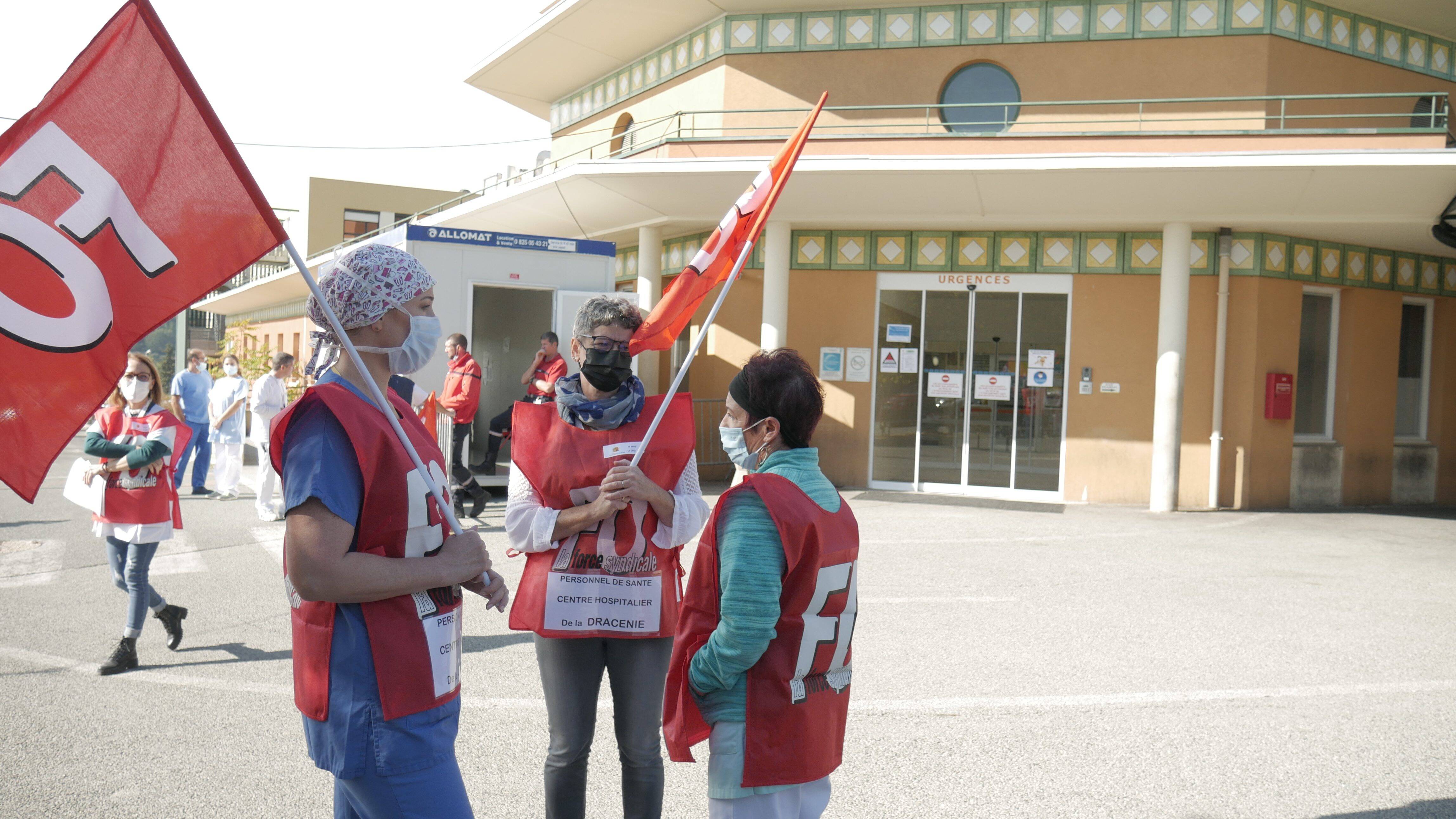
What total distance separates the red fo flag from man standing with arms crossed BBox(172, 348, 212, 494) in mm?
10970

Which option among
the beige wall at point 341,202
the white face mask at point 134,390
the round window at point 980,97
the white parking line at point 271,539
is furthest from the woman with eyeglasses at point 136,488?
the beige wall at point 341,202

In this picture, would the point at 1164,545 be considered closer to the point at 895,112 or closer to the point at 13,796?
the point at 895,112

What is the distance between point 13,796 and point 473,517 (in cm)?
730

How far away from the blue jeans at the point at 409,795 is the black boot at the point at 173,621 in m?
4.51

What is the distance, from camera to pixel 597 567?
3.03m

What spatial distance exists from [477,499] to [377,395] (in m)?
9.33

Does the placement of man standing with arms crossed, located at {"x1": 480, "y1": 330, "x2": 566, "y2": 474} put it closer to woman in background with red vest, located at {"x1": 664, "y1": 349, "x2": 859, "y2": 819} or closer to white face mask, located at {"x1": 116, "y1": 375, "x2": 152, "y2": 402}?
white face mask, located at {"x1": 116, "y1": 375, "x2": 152, "y2": 402}

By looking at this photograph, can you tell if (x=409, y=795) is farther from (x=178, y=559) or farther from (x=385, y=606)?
(x=178, y=559)

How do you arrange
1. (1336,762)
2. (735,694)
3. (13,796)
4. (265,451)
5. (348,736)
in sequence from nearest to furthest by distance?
(348,736)
(735,694)
(13,796)
(1336,762)
(265,451)

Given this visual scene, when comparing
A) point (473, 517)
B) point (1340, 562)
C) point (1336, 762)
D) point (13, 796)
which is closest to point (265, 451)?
point (473, 517)

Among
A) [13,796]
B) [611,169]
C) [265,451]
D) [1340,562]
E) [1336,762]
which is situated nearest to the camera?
[13,796]

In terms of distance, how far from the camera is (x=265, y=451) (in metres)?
11.4

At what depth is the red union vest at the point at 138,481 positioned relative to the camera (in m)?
5.70

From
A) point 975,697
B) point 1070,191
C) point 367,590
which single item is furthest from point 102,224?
point 1070,191
